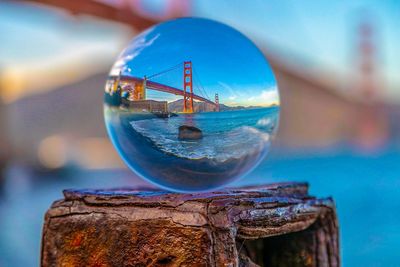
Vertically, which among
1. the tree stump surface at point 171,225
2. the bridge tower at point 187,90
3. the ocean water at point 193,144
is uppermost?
the bridge tower at point 187,90

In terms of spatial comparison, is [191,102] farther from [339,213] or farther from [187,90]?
[339,213]

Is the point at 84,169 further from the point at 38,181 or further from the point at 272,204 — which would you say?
the point at 272,204

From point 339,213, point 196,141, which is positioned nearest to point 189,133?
point 196,141

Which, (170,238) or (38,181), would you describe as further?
(38,181)

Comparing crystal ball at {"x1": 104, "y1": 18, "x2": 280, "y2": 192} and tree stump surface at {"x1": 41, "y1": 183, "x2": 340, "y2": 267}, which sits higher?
crystal ball at {"x1": 104, "y1": 18, "x2": 280, "y2": 192}

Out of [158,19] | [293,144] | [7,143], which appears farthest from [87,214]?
[293,144]

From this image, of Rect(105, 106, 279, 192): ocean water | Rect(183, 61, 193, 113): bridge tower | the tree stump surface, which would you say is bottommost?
the tree stump surface

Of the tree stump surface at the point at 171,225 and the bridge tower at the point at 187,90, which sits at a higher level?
the bridge tower at the point at 187,90
